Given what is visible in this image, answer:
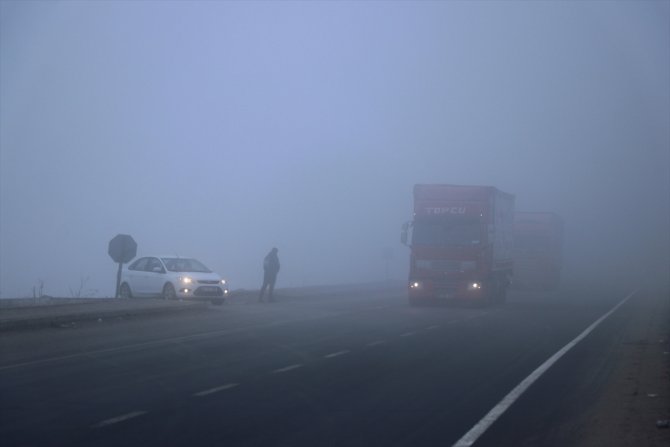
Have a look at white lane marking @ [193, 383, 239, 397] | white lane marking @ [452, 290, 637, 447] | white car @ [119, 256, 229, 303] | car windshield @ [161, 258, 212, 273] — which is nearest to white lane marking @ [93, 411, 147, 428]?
white lane marking @ [193, 383, 239, 397]

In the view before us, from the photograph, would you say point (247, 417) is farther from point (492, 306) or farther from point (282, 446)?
point (492, 306)

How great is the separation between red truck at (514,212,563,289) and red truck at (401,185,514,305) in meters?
19.7

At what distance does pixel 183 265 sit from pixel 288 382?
20197 millimetres

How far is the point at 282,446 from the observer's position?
9250 millimetres

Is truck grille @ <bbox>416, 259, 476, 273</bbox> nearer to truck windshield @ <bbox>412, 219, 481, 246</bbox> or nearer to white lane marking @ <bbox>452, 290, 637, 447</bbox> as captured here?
truck windshield @ <bbox>412, 219, 481, 246</bbox>

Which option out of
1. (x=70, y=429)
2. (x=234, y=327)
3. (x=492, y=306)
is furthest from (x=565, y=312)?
(x=70, y=429)

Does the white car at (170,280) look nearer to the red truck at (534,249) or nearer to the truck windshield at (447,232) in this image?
the truck windshield at (447,232)

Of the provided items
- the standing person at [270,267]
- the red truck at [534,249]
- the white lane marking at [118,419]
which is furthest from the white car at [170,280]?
the red truck at [534,249]

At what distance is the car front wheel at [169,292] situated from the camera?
31.8 meters

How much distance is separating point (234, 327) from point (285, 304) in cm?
1136

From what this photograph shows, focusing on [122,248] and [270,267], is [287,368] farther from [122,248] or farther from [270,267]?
[270,267]

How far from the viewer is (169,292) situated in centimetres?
3189

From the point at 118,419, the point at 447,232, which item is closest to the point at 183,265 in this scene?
the point at 447,232

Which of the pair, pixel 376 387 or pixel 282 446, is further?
pixel 376 387
